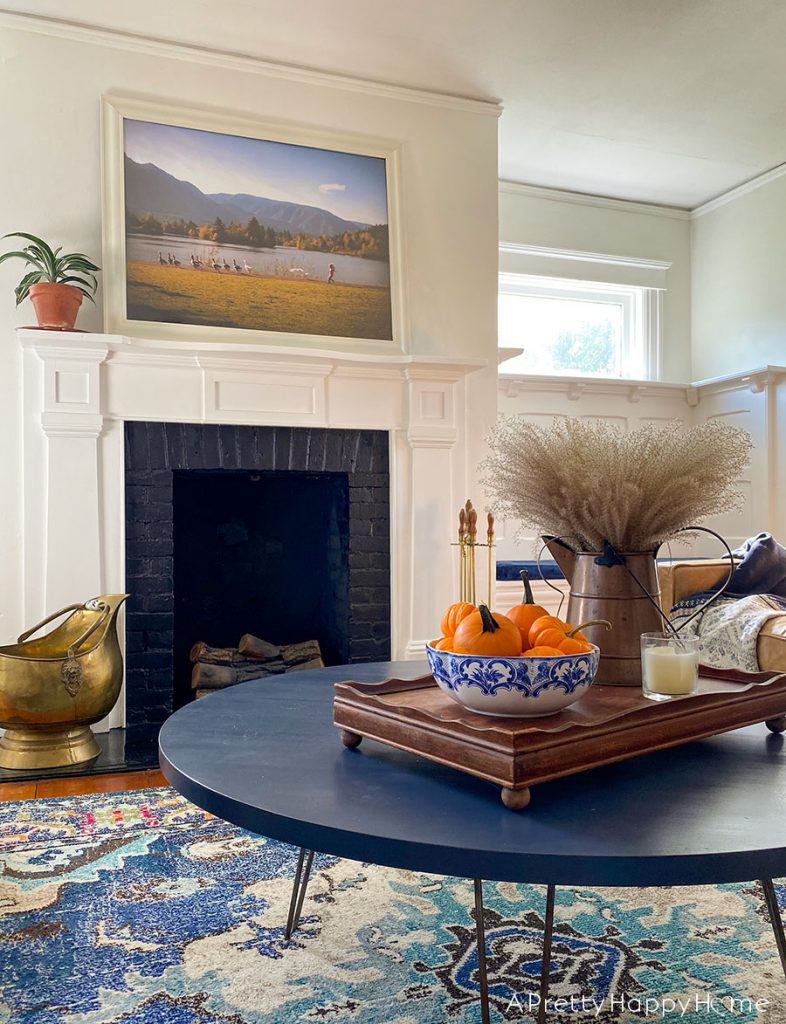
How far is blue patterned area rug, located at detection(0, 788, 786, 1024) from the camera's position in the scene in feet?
4.51

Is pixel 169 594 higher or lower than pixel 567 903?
higher

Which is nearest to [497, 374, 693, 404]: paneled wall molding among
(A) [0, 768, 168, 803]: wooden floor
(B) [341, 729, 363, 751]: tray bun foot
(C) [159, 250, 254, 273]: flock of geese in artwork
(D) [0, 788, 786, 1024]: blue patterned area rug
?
(C) [159, 250, 254, 273]: flock of geese in artwork

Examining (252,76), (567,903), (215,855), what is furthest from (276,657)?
(252,76)

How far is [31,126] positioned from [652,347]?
353cm

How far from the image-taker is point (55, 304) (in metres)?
3.01

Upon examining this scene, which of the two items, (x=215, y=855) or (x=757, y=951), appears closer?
(x=757, y=951)

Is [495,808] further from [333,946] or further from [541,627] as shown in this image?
[333,946]

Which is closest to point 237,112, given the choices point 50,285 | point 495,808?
point 50,285

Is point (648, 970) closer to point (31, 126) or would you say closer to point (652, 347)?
point (31, 126)

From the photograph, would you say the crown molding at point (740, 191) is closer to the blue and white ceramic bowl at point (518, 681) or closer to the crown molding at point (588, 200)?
the crown molding at point (588, 200)

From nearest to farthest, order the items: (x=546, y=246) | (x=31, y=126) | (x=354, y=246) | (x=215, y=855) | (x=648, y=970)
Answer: (x=648, y=970), (x=215, y=855), (x=31, y=126), (x=354, y=246), (x=546, y=246)

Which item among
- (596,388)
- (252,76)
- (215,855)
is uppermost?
(252,76)

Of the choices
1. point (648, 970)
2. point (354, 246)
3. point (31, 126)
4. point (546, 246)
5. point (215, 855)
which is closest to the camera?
point (648, 970)

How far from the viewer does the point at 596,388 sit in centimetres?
496
